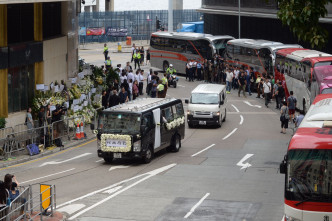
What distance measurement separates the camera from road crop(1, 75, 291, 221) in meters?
20.0

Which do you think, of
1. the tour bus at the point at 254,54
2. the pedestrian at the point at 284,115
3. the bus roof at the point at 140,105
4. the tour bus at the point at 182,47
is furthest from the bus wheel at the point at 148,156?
the tour bus at the point at 182,47

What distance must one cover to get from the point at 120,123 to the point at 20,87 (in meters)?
7.75

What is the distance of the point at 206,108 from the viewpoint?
3575cm

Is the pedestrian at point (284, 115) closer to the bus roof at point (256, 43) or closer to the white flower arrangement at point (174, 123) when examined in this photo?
the white flower arrangement at point (174, 123)

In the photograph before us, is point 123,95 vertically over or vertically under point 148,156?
over

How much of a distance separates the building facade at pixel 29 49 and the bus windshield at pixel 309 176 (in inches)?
616

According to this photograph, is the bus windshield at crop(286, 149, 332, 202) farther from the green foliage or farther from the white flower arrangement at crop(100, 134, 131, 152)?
the green foliage

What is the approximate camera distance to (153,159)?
1109 inches

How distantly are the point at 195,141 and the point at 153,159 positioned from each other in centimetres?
474

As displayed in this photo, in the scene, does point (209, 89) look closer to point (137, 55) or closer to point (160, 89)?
point (160, 89)

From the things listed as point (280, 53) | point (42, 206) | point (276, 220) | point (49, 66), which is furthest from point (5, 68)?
point (280, 53)

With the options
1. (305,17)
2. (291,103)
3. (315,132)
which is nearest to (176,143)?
(291,103)

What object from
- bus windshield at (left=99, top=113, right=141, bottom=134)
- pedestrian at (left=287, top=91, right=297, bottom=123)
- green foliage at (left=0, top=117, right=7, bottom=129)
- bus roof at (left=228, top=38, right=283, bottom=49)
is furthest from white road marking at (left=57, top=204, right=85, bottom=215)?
bus roof at (left=228, top=38, right=283, bottom=49)

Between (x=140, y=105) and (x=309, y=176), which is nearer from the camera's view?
(x=309, y=176)
